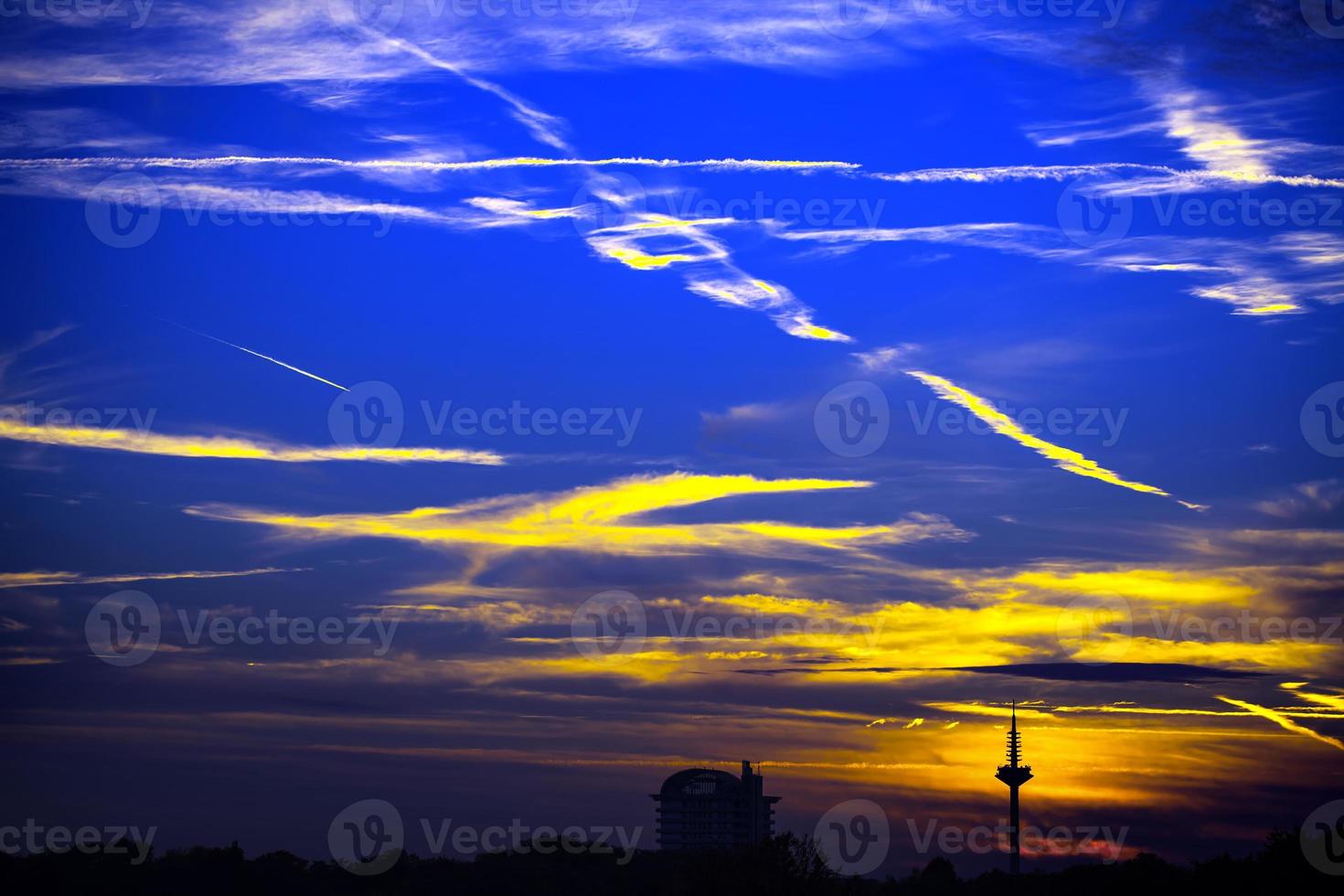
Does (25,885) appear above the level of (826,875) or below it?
below

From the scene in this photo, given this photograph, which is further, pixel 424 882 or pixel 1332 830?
pixel 424 882

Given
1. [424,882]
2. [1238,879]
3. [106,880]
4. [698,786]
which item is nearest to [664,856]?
[698,786]

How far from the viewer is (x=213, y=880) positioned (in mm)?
112750

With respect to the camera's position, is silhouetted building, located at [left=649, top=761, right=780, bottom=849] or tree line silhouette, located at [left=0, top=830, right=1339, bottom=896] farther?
silhouetted building, located at [left=649, top=761, right=780, bottom=849]

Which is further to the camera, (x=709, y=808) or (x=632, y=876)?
(x=709, y=808)

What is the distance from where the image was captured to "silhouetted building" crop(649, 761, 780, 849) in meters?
134

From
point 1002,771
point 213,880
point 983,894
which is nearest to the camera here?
point 983,894

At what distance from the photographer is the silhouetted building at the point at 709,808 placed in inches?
5295

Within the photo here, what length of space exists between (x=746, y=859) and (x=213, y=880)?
66.6 m

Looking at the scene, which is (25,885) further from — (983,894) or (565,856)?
(983,894)

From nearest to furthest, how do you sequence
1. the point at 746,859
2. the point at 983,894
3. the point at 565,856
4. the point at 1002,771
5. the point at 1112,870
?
the point at 746,859, the point at 1112,870, the point at 983,894, the point at 565,856, the point at 1002,771

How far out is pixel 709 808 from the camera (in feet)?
445

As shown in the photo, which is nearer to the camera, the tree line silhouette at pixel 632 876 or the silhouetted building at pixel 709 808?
the tree line silhouette at pixel 632 876

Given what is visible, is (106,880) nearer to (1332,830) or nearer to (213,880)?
(213,880)
